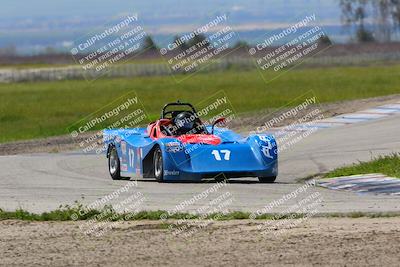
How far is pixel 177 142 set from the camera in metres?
19.6

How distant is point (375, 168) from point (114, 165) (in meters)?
4.86

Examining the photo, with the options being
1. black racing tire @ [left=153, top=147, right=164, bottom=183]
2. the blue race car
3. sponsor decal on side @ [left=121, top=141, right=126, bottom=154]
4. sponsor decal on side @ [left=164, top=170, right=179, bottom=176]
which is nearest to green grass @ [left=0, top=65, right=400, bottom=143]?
sponsor decal on side @ [left=121, top=141, right=126, bottom=154]

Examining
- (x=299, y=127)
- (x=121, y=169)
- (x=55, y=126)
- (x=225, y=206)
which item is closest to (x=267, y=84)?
(x=55, y=126)

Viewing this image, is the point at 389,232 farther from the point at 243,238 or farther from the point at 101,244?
the point at 101,244

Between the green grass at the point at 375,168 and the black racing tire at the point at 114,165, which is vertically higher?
the black racing tire at the point at 114,165

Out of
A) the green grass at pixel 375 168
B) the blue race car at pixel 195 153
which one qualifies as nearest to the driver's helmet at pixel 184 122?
the blue race car at pixel 195 153

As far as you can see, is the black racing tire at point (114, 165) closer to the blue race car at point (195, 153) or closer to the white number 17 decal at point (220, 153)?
the blue race car at point (195, 153)

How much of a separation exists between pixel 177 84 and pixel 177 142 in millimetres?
48753

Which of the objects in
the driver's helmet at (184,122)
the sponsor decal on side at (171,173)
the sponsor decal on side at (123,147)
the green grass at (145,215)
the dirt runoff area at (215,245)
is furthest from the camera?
the sponsor decal on side at (123,147)

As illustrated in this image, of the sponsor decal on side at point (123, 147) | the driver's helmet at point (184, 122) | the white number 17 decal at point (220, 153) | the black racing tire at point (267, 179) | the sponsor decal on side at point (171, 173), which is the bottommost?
the black racing tire at point (267, 179)

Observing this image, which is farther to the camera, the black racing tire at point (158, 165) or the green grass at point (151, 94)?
the green grass at point (151, 94)

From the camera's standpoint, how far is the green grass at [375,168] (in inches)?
759

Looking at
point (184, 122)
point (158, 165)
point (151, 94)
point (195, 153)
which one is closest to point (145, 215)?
point (195, 153)

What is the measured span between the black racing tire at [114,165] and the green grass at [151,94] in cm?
1203
